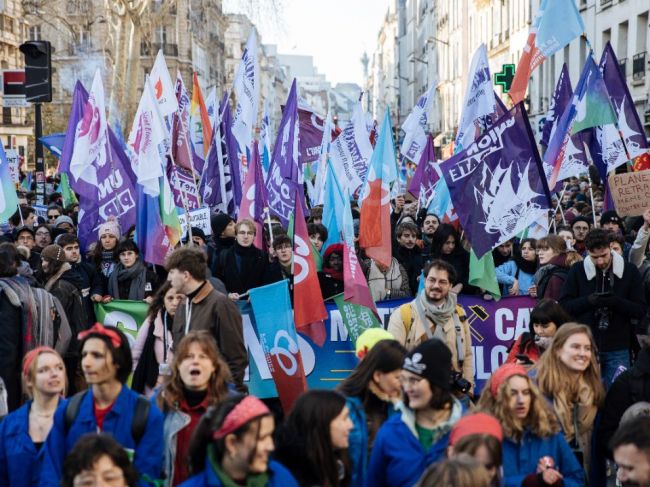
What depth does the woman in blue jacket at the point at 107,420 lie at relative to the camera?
205 inches

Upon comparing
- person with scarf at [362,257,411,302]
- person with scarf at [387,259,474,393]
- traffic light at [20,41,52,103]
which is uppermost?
traffic light at [20,41,52,103]

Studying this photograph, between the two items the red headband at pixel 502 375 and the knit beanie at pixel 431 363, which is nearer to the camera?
the knit beanie at pixel 431 363

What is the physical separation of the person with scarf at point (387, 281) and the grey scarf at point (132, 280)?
1.92m

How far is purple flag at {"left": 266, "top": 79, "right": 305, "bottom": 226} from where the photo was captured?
14.3 meters

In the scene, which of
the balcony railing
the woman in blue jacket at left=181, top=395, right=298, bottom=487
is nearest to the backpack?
the woman in blue jacket at left=181, top=395, right=298, bottom=487

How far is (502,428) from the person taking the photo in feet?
17.4

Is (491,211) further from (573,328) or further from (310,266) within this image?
(573,328)

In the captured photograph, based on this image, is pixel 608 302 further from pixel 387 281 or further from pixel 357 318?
pixel 387 281

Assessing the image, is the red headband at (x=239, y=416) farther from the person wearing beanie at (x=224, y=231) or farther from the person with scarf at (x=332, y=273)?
the person wearing beanie at (x=224, y=231)

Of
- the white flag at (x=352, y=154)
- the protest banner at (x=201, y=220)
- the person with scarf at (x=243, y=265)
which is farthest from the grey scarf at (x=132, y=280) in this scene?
the white flag at (x=352, y=154)

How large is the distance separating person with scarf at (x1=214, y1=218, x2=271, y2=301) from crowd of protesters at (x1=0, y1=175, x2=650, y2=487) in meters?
1.36

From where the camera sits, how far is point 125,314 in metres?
10.2

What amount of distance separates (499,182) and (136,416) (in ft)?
17.3

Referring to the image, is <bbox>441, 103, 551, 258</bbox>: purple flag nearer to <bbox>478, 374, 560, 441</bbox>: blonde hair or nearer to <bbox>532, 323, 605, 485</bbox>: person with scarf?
<bbox>532, 323, 605, 485</bbox>: person with scarf
